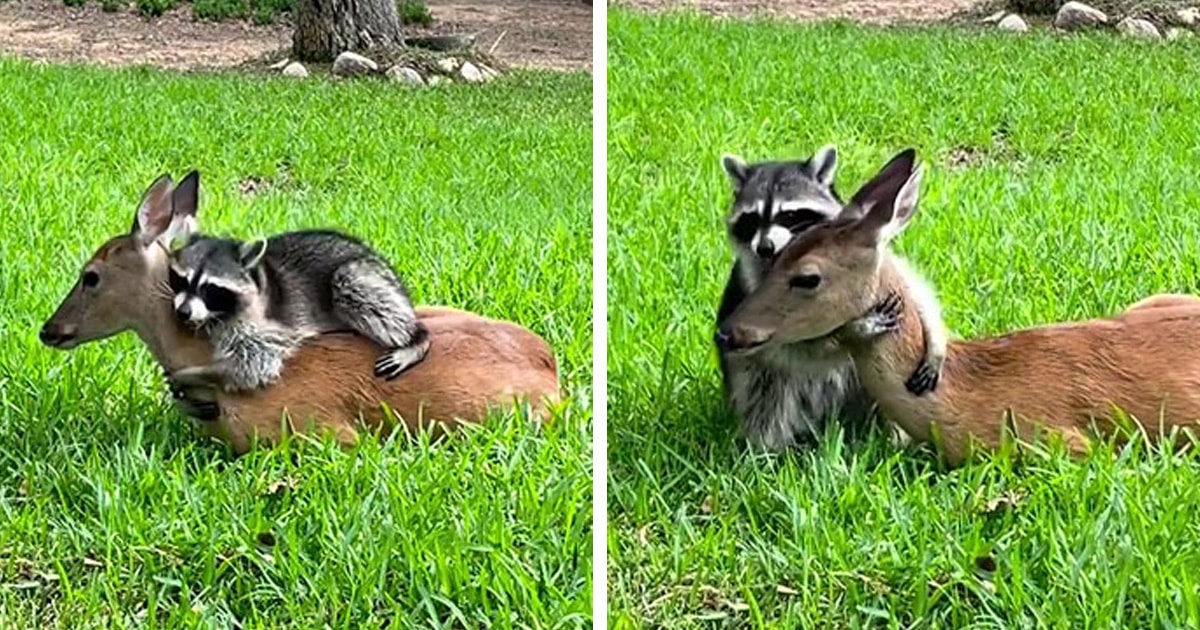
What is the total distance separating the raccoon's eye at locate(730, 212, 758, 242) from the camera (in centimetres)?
130

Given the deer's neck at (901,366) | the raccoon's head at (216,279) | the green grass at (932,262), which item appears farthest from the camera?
the raccoon's head at (216,279)

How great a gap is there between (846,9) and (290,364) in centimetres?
68

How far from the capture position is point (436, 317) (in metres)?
1.59

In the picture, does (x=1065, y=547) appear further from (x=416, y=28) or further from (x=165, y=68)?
(x=165, y=68)

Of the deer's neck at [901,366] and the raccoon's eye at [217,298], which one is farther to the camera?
the raccoon's eye at [217,298]

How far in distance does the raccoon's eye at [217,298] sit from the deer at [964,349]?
1.64 feet

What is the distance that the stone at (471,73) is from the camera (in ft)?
4.84

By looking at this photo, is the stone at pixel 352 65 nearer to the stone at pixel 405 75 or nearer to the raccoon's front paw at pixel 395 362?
the stone at pixel 405 75

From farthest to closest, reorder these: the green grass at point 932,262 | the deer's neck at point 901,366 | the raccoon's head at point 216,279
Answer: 1. the raccoon's head at point 216,279
2. the deer's neck at point 901,366
3. the green grass at point 932,262

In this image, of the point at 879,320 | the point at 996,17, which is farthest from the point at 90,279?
the point at 996,17

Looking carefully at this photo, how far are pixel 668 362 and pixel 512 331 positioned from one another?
0.21m

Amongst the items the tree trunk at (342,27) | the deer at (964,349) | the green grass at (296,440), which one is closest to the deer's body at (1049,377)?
the deer at (964,349)

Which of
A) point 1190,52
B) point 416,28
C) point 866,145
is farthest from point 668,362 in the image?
point 1190,52

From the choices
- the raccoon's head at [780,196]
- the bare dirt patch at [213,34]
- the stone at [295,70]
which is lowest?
the raccoon's head at [780,196]
